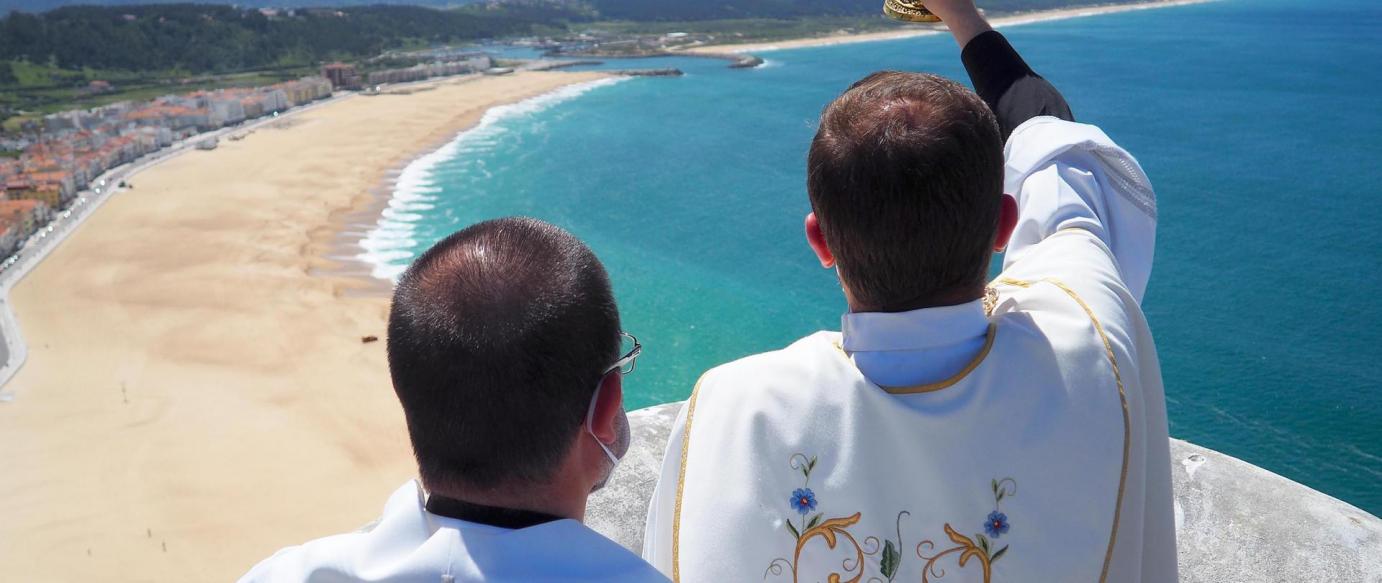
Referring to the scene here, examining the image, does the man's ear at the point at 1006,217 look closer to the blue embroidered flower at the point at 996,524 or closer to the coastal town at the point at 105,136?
the blue embroidered flower at the point at 996,524

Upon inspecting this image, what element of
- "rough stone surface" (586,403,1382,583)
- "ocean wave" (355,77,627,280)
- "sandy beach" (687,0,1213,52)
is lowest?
"sandy beach" (687,0,1213,52)

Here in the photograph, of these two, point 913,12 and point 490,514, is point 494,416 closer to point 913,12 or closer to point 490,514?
point 490,514

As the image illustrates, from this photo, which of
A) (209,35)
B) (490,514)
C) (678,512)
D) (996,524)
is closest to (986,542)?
(996,524)

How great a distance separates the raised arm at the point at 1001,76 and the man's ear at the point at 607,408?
1.01m

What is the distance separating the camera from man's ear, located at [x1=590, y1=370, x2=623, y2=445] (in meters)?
1.38

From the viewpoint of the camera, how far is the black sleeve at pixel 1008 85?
193cm

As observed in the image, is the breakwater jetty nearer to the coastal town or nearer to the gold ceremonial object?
the coastal town

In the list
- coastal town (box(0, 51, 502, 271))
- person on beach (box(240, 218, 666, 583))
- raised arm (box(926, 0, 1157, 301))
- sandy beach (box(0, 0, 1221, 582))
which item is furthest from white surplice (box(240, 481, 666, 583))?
coastal town (box(0, 51, 502, 271))

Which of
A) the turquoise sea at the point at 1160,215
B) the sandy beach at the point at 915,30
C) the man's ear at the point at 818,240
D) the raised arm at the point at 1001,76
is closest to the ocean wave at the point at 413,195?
the turquoise sea at the point at 1160,215

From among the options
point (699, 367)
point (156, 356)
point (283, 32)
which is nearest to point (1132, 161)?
point (699, 367)

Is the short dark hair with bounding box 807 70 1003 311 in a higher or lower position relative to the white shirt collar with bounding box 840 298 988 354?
higher

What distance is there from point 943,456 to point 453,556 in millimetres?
761

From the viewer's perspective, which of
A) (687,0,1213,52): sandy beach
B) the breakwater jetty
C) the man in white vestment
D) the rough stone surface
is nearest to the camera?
the man in white vestment

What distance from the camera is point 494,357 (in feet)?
4.18
